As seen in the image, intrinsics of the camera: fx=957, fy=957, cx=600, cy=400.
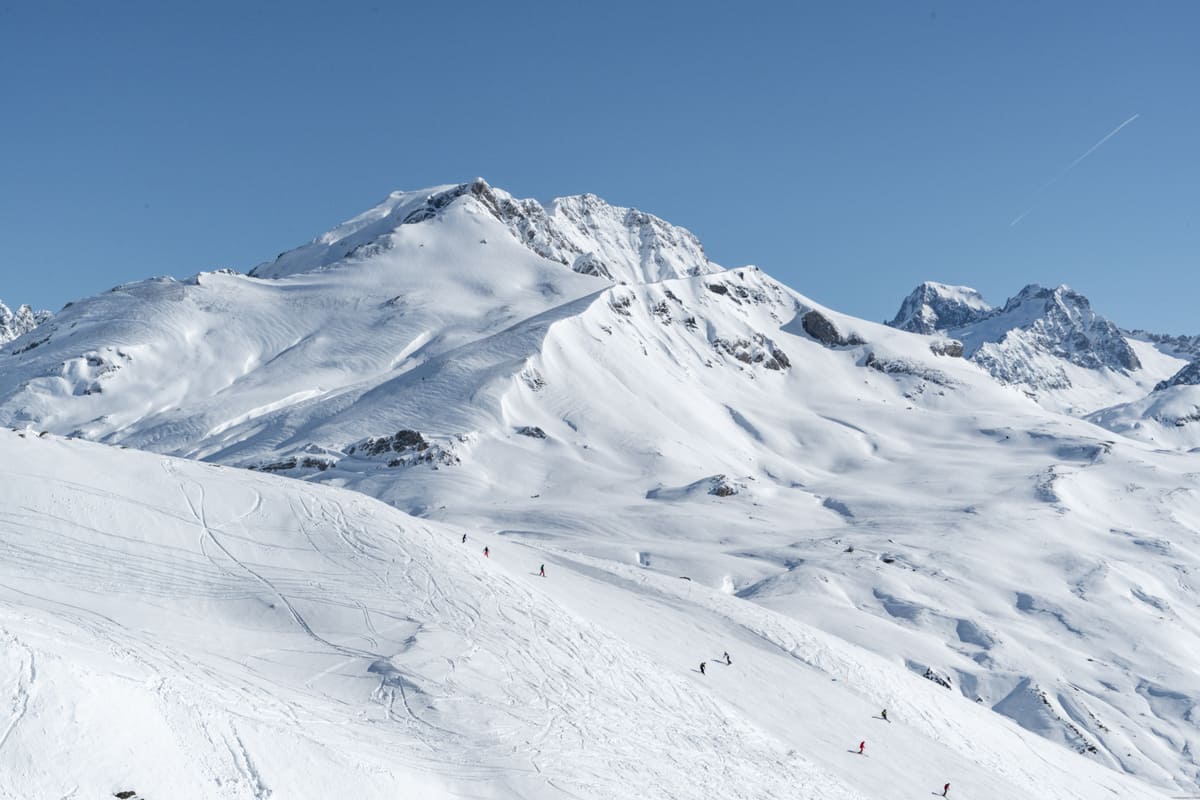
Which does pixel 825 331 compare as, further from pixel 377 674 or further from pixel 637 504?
pixel 377 674

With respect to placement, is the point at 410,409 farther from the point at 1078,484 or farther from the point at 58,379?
the point at 1078,484

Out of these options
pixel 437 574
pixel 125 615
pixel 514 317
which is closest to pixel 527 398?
pixel 514 317

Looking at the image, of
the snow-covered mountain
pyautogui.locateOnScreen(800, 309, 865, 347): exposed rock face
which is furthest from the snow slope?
pyautogui.locateOnScreen(800, 309, 865, 347): exposed rock face

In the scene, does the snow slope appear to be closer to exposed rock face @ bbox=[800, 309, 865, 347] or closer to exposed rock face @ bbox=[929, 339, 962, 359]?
exposed rock face @ bbox=[800, 309, 865, 347]

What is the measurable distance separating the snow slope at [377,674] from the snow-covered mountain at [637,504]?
23cm

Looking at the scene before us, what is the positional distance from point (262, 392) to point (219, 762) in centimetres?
10886

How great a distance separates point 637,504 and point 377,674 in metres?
58.6

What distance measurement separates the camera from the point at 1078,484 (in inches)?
4311

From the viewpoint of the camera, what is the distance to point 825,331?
172 m

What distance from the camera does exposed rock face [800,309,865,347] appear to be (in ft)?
562

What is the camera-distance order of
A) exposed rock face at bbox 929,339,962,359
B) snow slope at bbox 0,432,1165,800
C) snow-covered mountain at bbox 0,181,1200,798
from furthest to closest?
exposed rock face at bbox 929,339,962,359 → snow-covered mountain at bbox 0,181,1200,798 → snow slope at bbox 0,432,1165,800

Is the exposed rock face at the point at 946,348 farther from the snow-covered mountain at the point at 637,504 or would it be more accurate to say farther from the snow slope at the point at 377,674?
the snow slope at the point at 377,674

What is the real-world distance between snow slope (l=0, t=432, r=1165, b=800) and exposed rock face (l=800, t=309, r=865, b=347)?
408ft

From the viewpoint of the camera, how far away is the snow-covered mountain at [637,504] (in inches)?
1409
